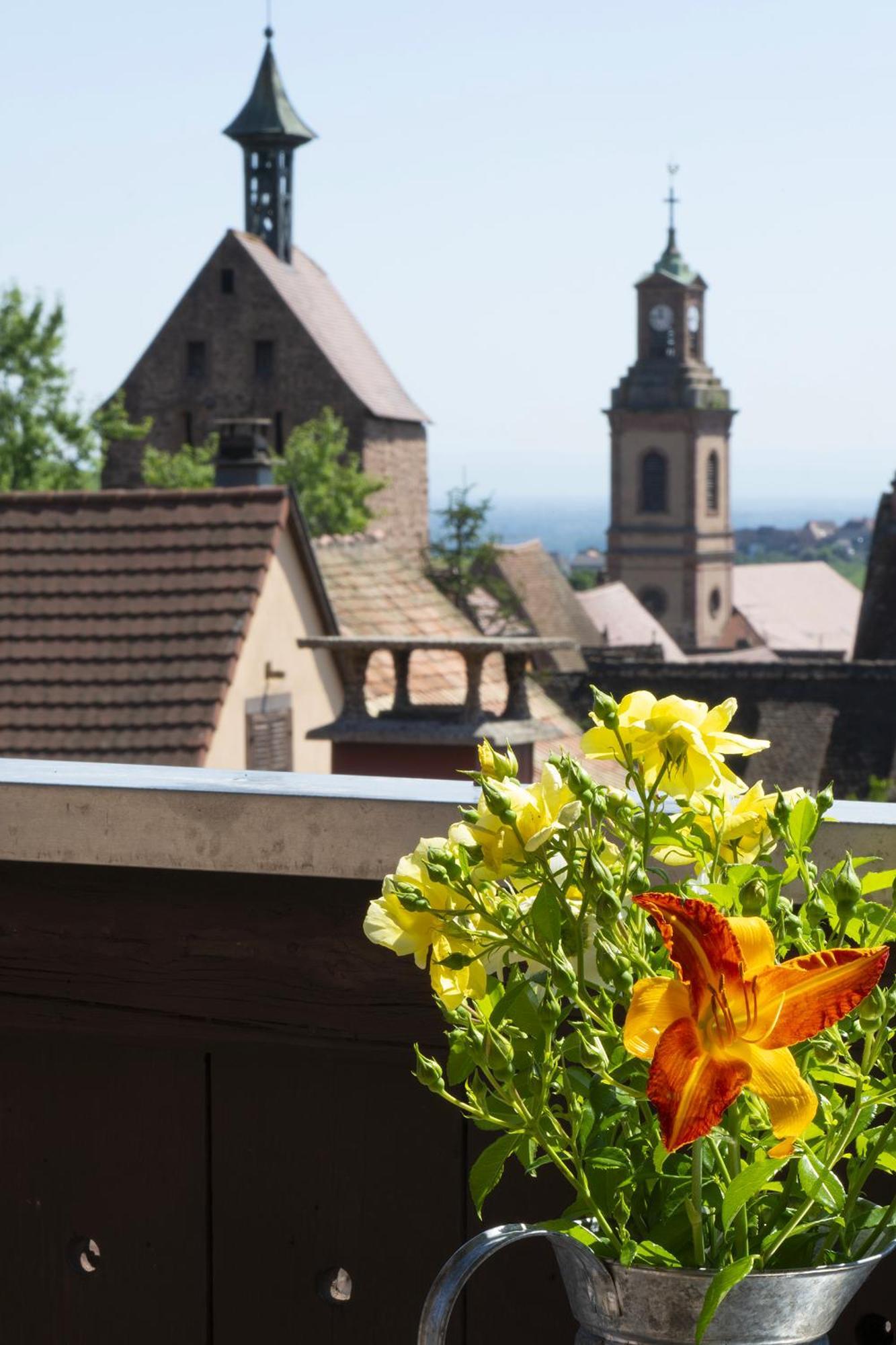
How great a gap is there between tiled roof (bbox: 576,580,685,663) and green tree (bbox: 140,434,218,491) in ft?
69.9

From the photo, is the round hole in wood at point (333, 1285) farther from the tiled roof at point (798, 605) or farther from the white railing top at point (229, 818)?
the tiled roof at point (798, 605)

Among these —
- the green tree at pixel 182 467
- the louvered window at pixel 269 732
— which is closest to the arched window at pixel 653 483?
the green tree at pixel 182 467

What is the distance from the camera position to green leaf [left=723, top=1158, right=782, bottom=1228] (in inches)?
41.9

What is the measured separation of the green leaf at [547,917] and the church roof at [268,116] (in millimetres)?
60975

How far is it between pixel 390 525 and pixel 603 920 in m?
54.9

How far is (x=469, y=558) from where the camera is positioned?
4762 centimetres

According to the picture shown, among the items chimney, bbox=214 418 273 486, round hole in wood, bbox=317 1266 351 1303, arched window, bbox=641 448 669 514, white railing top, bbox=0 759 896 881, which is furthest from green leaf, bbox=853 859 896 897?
arched window, bbox=641 448 669 514

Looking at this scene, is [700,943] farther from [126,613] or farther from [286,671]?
[286,671]

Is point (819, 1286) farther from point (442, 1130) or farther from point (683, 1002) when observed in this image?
point (442, 1130)

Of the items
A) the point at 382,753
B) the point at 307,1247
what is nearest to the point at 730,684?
the point at 382,753

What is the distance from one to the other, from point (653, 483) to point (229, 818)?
9400 centimetres

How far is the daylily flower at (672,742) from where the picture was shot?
1.21m

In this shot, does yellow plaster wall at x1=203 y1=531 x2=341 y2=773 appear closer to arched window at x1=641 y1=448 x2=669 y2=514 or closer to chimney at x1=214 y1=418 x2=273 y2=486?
chimney at x1=214 y1=418 x2=273 y2=486

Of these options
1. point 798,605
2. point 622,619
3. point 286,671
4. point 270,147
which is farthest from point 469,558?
point 798,605
